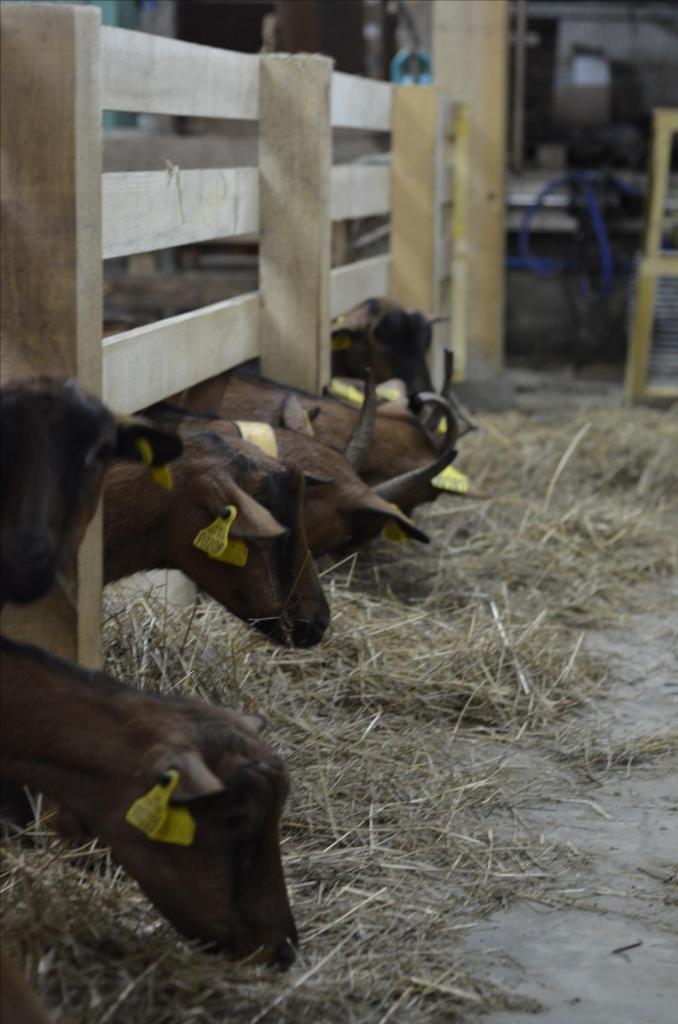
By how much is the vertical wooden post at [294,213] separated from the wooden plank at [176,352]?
0.46 ft

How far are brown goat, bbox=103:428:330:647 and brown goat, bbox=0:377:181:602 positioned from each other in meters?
Answer: 1.27

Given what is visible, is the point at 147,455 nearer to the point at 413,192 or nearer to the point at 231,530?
the point at 231,530

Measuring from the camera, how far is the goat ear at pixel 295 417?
6168 mm

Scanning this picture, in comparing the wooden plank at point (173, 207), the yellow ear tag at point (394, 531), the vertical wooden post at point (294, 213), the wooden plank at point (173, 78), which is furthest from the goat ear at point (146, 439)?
the vertical wooden post at point (294, 213)

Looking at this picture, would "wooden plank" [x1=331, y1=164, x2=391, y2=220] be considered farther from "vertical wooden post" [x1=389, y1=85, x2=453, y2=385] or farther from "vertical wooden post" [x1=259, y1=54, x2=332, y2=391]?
"vertical wooden post" [x1=259, y1=54, x2=332, y2=391]

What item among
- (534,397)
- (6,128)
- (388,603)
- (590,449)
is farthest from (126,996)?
(534,397)

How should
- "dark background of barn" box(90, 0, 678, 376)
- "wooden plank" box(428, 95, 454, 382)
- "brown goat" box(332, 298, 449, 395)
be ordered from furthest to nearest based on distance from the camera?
"dark background of barn" box(90, 0, 678, 376) → "wooden plank" box(428, 95, 454, 382) → "brown goat" box(332, 298, 449, 395)

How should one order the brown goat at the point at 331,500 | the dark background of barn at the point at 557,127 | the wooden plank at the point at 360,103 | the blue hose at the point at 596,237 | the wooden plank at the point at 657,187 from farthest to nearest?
the blue hose at the point at 596,237, the dark background of barn at the point at 557,127, the wooden plank at the point at 657,187, the wooden plank at the point at 360,103, the brown goat at the point at 331,500

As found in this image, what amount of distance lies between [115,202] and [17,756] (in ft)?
5.80

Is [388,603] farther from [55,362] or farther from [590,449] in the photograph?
[590,449]

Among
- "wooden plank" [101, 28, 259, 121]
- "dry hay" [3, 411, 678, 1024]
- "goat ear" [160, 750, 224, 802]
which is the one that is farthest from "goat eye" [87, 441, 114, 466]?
"wooden plank" [101, 28, 259, 121]

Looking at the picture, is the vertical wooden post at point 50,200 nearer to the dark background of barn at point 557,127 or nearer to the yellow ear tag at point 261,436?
the yellow ear tag at point 261,436

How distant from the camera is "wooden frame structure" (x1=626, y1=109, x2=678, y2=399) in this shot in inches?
452

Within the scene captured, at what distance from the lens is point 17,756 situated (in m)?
3.26
